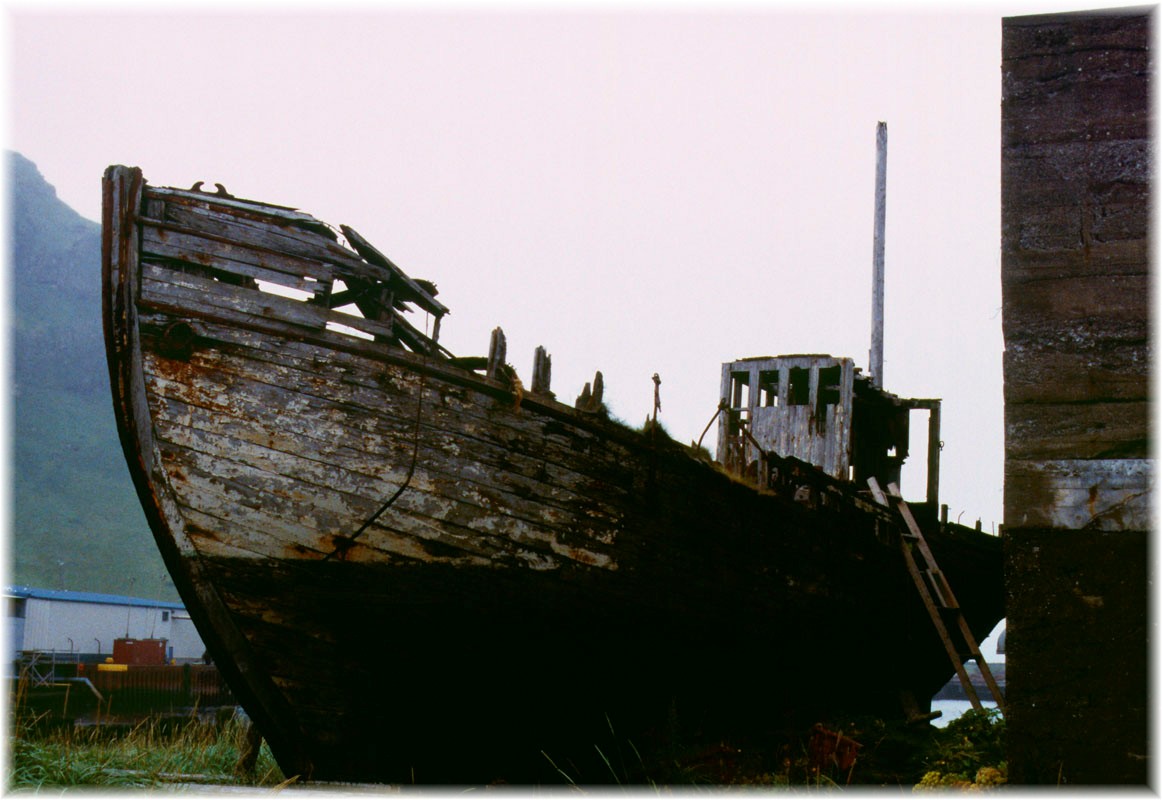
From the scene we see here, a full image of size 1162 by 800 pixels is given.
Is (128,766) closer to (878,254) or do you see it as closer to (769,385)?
(769,385)

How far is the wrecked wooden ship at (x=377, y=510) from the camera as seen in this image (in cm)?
612

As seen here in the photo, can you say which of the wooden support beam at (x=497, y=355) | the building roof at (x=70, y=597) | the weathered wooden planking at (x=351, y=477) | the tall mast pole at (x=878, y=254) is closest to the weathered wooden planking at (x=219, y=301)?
the weathered wooden planking at (x=351, y=477)

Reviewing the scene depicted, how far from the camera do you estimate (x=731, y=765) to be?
7.07 meters

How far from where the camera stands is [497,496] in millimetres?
6539

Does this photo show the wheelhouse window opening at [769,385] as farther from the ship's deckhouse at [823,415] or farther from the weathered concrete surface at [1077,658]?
the weathered concrete surface at [1077,658]

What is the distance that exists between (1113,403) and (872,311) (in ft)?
52.2

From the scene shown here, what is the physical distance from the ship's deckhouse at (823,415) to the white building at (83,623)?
15.9 metres

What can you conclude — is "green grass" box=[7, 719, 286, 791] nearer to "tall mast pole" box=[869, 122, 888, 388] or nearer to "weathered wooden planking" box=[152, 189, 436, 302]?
"weathered wooden planking" box=[152, 189, 436, 302]

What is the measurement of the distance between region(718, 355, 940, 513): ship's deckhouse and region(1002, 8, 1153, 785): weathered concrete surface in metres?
7.88

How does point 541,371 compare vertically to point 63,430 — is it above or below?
below

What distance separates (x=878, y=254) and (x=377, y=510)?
1507 centimetres

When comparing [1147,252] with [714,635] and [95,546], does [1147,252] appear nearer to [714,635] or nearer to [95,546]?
[714,635]

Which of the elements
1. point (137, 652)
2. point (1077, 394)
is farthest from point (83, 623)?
point (1077, 394)

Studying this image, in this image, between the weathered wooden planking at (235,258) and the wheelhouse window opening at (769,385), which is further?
the wheelhouse window opening at (769,385)
